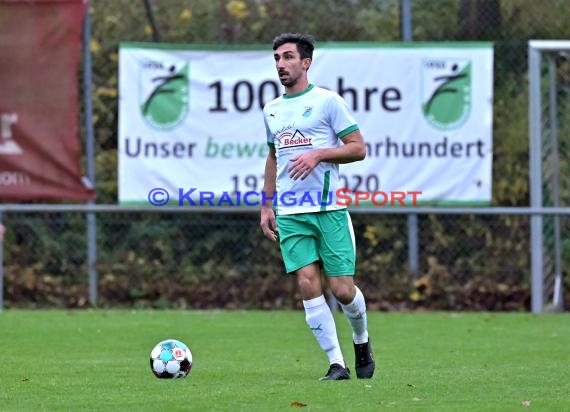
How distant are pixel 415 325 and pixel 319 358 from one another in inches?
117

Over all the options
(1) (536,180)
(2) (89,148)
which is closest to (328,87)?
(1) (536,180)

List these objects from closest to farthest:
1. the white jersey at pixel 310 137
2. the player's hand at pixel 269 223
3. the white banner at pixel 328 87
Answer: the white jersey at pixel 310 137
the player's hand at pixel 269 223
the white banner at pixel 328 87

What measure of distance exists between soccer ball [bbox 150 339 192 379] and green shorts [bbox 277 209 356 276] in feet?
2.71

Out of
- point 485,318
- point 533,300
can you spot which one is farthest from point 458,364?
point 533,300

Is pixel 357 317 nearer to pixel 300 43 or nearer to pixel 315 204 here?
pixel 315 204

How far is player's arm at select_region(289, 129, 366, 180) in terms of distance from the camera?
7926mm

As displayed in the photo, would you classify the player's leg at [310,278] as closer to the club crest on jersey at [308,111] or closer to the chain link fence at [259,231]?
the club crest on jersey at [308,111]

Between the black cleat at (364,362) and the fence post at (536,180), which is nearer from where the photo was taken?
the black cleat at (364,362)

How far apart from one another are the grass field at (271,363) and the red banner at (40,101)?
1515 millimetres

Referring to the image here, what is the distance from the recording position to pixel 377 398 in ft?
22.9

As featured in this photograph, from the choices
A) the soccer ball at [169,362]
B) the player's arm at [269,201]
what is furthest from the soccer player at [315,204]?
the soccer ball at [169,362]

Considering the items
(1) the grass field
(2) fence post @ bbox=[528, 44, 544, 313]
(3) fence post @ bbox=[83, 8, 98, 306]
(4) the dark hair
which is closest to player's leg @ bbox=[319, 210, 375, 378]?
(1) the grass field

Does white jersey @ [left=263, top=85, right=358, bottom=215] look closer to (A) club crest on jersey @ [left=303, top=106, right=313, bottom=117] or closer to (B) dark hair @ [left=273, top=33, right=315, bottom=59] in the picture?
(A) club crest on jersey @ [left=303, top=106, right=313, bottom=117]

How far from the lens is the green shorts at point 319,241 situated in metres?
8.19
